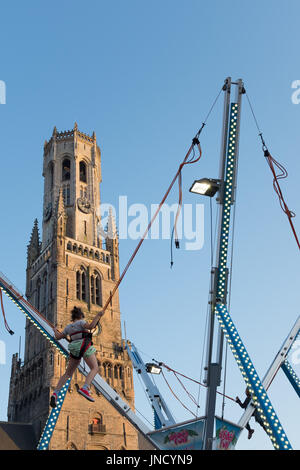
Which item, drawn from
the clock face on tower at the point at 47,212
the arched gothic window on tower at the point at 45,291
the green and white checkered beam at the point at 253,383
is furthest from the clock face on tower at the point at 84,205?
the green and white checkered beam at the point at 253,383

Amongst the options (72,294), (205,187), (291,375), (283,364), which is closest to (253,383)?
A: (283,364)

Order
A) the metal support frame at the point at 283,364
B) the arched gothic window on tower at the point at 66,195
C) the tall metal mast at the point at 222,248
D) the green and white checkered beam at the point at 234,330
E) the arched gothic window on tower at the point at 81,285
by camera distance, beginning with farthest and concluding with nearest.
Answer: the arched gothic window on tower at the point at 66,195, the arched gothic window on tower at the point at 81,285, the metal support frame at the point at 283,364, the tall metal mast at the point at 222,248, the green and white checkered beam at the point at 234,330

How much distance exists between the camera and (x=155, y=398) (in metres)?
23.4

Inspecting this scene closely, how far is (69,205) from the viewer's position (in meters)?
74.0

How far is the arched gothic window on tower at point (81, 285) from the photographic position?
6562 centimetres

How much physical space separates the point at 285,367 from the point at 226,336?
6518mm

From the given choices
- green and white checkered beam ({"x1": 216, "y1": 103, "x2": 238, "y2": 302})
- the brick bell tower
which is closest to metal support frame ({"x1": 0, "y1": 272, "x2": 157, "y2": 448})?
green and white checkered beam ({"x1": 216, "y1": 103, "x2": 238, "y2": 302})

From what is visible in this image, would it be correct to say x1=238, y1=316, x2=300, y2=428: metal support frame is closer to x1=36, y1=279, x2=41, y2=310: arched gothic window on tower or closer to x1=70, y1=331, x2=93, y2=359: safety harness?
x1=70, y1=331, x2=93, y2=359: safety harness

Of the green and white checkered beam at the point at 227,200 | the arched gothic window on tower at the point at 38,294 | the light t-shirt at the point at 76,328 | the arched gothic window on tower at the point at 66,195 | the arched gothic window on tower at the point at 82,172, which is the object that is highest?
the arched gothic window on tower at the point at 82,172

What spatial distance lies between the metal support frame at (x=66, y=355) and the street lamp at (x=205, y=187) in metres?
7.12

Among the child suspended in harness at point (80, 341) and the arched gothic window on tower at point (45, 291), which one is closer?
the child suspended in harness at point (80, 341)

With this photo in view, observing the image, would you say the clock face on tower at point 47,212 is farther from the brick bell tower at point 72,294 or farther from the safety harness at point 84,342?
the safety harness at point 84,342

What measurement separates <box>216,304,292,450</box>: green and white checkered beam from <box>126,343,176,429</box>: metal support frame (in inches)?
226

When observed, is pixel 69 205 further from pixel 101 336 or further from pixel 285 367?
pixel 285 367
